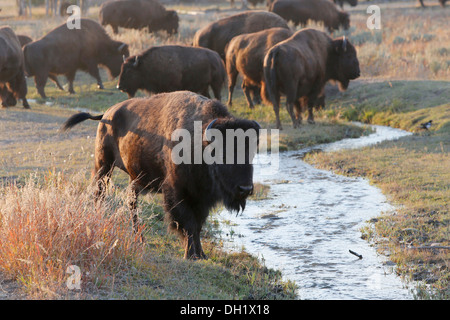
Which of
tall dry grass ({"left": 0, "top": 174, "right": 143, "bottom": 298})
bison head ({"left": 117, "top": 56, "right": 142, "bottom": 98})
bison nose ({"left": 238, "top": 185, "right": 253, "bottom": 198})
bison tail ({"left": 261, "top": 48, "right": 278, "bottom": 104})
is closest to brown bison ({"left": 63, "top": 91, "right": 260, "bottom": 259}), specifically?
bison nose ({"left": 238, "top": 185, "right": 253, "bottom": 198})

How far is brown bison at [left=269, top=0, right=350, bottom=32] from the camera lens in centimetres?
2662

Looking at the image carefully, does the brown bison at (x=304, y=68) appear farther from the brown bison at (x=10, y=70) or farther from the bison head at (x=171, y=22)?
the bison head at (x=171, y=22)

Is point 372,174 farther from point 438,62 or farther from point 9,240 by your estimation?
point 438,62

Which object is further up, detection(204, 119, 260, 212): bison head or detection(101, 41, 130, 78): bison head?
detection(204, 119, 260, 212): bison head

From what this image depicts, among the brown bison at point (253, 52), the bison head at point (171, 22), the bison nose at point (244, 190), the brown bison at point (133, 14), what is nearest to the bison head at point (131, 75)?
the brown bison at point (253, 52)

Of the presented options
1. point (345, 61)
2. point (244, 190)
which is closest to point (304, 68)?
point (345, 61)

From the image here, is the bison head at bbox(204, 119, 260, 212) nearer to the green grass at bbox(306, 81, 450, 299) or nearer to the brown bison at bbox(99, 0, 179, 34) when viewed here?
the green grass at bbox(306, 81, 450, 299)

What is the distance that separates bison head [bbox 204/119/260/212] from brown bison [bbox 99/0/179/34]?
2272 cm

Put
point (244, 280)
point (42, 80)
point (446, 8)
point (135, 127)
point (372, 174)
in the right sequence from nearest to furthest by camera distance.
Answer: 1. point (244, 280)
2. point (135, 127)
3. point (372, 174)
4. point (42, 80)
5. point (446, 8)

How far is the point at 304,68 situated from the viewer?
536 inches

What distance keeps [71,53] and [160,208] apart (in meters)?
12.0
